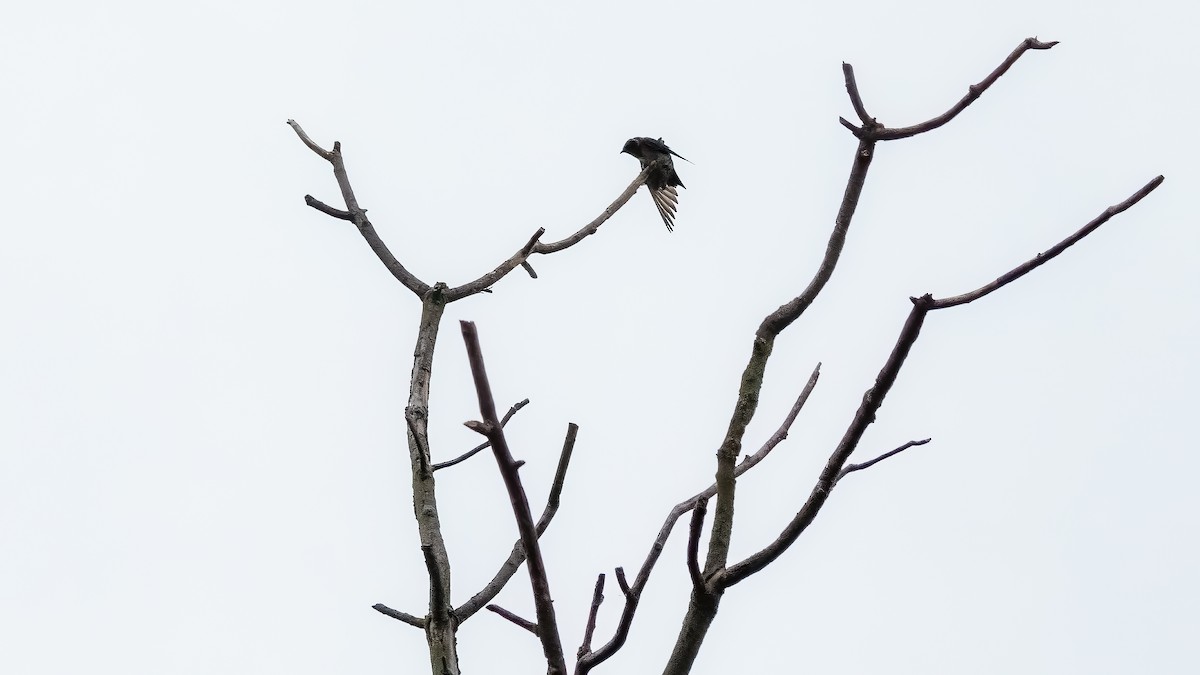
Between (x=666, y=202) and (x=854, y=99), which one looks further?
(x=666, y=202)

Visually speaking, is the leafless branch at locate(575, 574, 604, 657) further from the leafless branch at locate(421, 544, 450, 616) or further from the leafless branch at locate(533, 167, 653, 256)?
the leafless branch at locate(533, 167, 653, 256)

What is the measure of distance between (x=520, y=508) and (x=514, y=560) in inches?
68.4

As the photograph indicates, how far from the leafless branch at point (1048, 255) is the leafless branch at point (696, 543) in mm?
711

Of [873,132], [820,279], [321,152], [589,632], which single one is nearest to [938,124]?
[873,132]

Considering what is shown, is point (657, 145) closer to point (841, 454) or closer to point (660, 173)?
point (660, 173)

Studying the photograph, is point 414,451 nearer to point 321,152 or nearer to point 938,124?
point 321,152

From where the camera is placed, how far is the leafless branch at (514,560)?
3.26 m

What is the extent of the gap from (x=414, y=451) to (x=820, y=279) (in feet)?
5.54

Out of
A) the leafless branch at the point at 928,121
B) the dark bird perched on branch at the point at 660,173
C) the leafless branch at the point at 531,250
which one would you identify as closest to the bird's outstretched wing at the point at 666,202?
the dark bird perched on branch at the point at 660,173

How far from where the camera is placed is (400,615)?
12.2 feet

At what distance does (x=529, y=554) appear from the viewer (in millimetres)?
2533

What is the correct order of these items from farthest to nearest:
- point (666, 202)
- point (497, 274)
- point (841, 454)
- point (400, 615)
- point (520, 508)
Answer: point (666, 202)
point (497, 274)
point (400, 615)
point (841, 454)
point (520, 508)

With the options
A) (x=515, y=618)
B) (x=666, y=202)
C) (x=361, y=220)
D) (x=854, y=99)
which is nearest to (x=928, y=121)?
(x=854, y=99)

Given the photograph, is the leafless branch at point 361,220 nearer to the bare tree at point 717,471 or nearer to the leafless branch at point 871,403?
the bare tree at point 717,471
